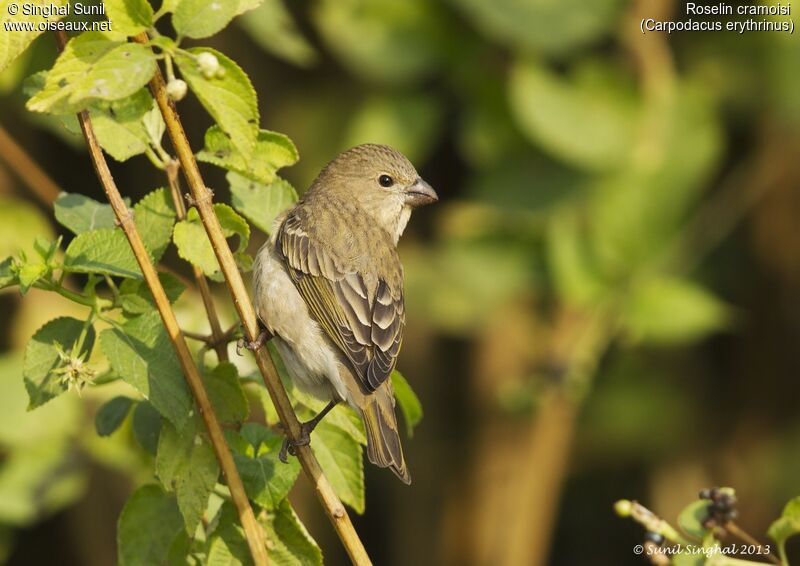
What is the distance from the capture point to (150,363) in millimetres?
2203

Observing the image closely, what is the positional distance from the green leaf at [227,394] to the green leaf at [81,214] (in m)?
0.39

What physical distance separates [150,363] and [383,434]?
72 centimetres

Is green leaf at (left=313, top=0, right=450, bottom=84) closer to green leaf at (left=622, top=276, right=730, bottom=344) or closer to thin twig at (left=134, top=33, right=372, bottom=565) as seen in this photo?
green leaf at (left=622, top=276, right=730, bottom=344)

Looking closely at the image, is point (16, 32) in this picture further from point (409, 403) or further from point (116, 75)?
point (409, 403)

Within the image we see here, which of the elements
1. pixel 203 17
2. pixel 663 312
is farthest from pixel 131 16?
pixel 663 312

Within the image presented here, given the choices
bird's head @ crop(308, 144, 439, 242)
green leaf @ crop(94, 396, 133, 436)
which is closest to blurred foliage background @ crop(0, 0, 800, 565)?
bird's head @ crop(308, 144, 439, 242)

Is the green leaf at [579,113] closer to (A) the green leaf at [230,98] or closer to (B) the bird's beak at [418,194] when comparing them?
(B) the bird's beak at [418,194]

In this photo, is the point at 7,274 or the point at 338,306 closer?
the point at 7,274

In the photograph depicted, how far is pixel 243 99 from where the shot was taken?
2100 millimetres

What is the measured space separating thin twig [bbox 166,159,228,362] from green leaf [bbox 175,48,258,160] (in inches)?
10.2

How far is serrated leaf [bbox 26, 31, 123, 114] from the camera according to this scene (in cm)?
195

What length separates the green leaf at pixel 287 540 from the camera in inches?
92.4

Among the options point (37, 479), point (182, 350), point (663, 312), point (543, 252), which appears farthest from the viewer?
point (543, 252)

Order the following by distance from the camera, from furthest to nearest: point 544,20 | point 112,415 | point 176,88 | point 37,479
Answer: point 544,20, point 37,479, point 112,415, point 176,88
